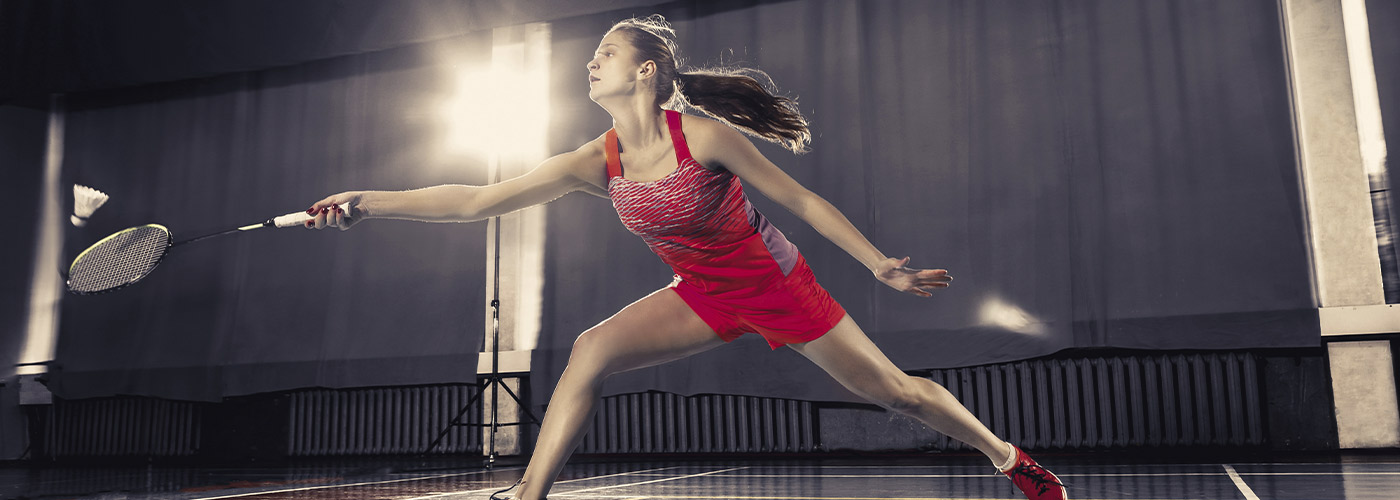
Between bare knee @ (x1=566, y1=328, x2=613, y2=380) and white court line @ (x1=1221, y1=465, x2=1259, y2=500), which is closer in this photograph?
bare knee @ (x1=566, y1=328, x2=613, y2=380)

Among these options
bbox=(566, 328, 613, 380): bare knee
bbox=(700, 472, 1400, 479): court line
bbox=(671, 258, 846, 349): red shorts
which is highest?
bbox=(671, 258, 846, 349): red shorts

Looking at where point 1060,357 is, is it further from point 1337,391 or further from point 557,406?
point 557,406

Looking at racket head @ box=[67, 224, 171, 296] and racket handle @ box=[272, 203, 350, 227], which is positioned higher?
racket head @ box=[67, 224, 171, 296]

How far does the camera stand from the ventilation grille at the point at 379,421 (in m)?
6.40

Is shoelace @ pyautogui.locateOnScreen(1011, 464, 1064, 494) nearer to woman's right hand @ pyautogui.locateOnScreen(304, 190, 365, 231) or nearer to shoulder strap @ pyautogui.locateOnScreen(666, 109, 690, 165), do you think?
shoulder strap @ pyautogui.locateOnScreen(666, 109, 690, 165)

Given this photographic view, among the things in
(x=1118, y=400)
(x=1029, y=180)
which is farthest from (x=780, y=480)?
(x=1029, y=180)

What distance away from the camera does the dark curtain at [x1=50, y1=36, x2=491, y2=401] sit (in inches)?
255

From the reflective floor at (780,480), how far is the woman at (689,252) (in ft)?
2.56

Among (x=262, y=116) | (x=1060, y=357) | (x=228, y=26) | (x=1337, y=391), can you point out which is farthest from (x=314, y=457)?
(x=1337, y=391)

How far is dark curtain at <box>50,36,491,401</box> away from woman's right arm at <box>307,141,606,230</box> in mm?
4093

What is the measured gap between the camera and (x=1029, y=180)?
17.1 feet

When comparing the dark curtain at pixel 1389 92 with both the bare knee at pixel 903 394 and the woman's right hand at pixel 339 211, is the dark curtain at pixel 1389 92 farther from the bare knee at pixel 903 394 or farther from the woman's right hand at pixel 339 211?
the woman's right hand at pixel 339 211

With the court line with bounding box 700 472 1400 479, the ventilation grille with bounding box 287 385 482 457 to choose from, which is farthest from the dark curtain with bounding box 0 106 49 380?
the court line with bounding box 700 472 1400 479

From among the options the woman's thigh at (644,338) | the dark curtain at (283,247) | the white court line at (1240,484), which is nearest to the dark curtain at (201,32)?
the dark curtain at (283,247)
